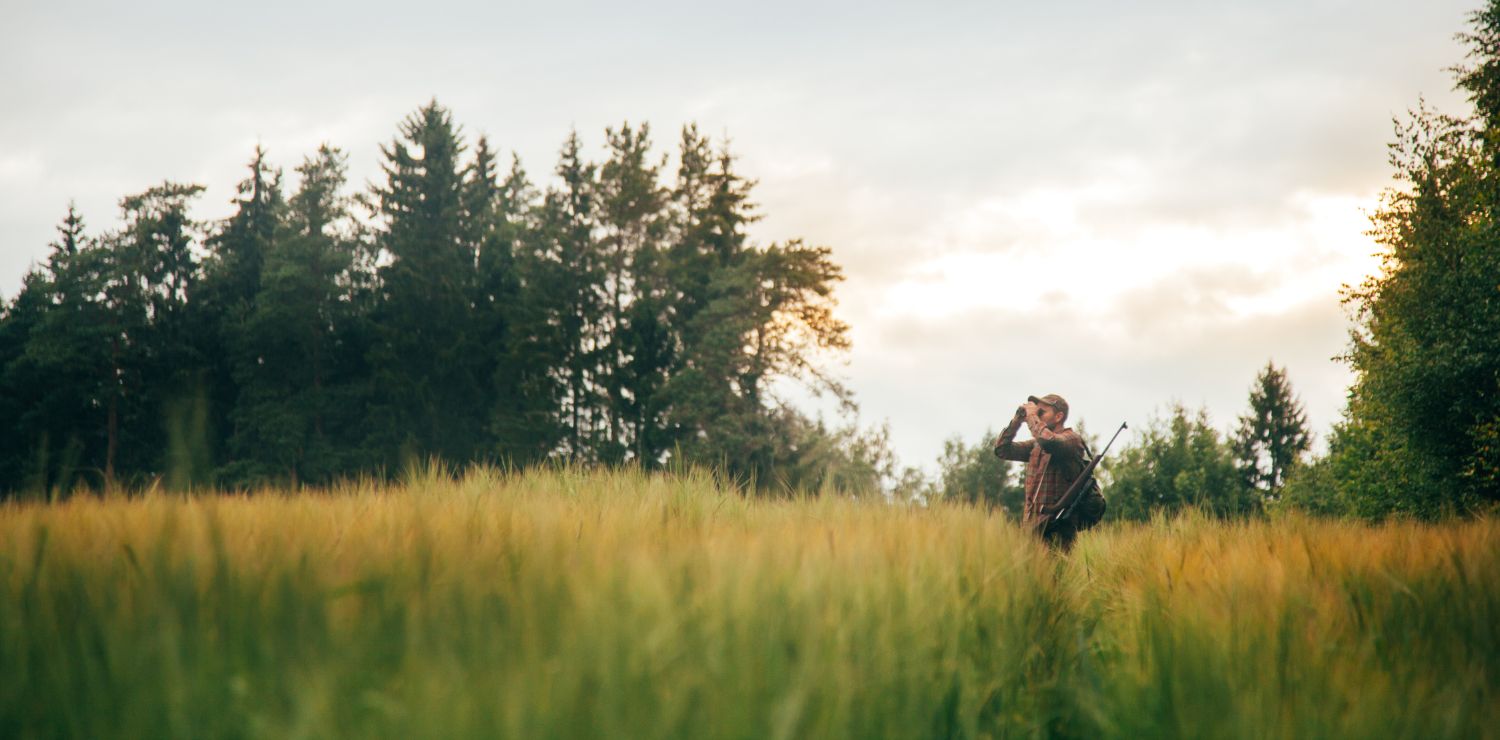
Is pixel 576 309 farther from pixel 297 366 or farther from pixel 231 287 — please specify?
pixel 231 287

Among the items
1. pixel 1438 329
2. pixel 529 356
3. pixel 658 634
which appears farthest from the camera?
pixel 529 356

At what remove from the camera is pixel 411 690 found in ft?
7.20

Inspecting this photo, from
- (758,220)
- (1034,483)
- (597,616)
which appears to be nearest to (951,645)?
(597,616)

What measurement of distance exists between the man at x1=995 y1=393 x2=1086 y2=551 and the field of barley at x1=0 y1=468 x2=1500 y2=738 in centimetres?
287

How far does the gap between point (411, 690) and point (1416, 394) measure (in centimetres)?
2591

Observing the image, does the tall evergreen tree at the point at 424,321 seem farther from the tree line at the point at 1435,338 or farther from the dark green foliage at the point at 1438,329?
the dark green foliage at the point at 1438,329

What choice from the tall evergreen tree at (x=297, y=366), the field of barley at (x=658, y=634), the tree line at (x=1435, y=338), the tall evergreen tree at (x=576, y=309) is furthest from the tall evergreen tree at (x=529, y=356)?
the field of barley at (x=658, y=634)

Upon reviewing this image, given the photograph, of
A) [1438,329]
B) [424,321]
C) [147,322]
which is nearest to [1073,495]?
[1438,329]

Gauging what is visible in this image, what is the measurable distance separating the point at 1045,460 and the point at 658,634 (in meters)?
6.73

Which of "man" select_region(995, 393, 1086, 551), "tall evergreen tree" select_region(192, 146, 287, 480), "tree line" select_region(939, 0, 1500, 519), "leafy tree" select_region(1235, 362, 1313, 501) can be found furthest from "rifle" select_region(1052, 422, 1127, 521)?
"leafy tree" select_region(1235, 362, 1313, 501)

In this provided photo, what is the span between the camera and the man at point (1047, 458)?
8195mm

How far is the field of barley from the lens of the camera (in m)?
2.29

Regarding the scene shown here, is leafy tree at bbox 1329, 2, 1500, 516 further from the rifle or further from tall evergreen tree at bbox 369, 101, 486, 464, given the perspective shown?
tall evergreen tree at bbox 369, 101, 486, 464

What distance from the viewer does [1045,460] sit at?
857 centimetres
